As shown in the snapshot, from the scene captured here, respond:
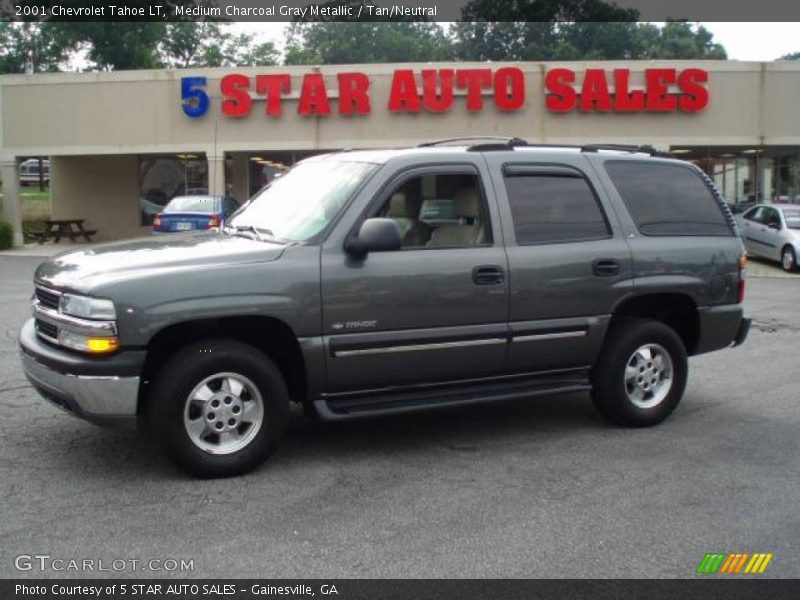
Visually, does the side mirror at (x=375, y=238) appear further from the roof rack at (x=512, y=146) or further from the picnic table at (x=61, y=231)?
the picnic table at (x=61, y=231)

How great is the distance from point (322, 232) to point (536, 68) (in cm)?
1930

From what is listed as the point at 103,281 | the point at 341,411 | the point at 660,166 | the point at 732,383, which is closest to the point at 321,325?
the point at 341,411

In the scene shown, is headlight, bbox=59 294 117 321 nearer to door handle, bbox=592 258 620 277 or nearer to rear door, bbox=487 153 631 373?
rear door, bbox=487 153 631 373

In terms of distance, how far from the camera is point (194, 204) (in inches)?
763

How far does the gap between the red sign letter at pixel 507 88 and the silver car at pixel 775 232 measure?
6.51 m

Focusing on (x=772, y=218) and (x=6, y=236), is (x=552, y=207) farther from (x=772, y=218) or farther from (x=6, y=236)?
(x=6, y=236)

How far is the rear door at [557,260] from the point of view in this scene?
19.7ft

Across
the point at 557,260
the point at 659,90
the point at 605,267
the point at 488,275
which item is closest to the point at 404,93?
the point at 659,90

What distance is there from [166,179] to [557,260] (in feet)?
75.0

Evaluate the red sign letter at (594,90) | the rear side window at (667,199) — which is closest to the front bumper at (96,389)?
the rear side window at (667,199)

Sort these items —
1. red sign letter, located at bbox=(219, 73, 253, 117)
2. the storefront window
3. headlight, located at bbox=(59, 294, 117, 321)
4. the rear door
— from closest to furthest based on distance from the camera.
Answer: headlight, located at bbox=(59, 294, 117, 321), the rear door, red sign letter, located at bbox=(219, 73, 253, 117), the storefront window

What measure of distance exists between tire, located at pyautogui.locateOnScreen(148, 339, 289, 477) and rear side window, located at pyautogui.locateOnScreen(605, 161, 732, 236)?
9.73ft

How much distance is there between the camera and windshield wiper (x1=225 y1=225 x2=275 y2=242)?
580 centimetres
